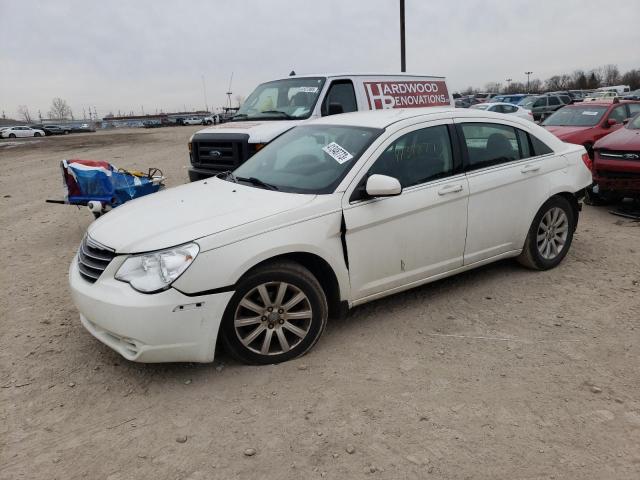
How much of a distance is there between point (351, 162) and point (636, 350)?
2.41 meters

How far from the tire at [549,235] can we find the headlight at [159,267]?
333cm

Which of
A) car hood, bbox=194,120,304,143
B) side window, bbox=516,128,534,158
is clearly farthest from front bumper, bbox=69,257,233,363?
car hood, bbox=194,120,304,143

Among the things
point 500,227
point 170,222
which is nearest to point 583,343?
point 500,227

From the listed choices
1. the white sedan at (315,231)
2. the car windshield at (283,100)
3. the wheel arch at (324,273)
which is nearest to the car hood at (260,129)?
the car windshield at (283,100)

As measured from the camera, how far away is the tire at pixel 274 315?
3393mm

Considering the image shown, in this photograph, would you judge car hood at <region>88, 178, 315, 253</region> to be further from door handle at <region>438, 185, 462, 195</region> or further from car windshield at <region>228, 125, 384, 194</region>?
door handle at <region>438, 185, 462, 195</region>

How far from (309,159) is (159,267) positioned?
5.38 feet

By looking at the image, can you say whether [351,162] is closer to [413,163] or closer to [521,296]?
[413,163]

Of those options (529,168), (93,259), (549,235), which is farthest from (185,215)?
(549,235)

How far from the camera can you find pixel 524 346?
376 centimetres

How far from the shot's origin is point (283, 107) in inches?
324

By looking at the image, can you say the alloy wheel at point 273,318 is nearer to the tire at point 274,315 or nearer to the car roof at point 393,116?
the tire at point 274,315

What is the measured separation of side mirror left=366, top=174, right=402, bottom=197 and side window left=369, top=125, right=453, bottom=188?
233 mm

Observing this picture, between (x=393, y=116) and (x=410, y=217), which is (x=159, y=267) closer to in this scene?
(x=410, y=217)
